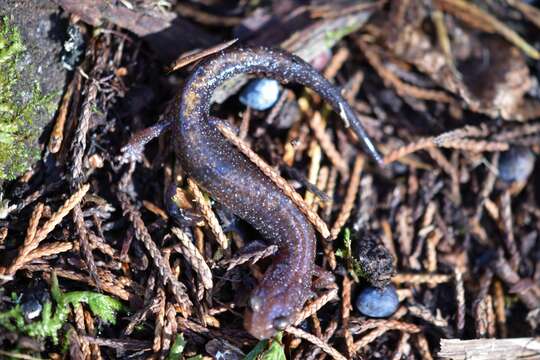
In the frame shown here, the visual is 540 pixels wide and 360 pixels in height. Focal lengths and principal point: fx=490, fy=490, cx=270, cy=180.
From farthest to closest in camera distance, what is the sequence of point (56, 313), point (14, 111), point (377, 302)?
1. point (377, 302)
2. point (14, 111)
3. point (56, 313)

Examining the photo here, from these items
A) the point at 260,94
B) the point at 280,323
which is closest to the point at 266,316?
the point at 280,323

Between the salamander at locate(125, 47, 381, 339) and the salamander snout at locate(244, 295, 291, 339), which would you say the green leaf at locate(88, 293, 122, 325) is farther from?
the salamander at locate(125, 47, 381, 339)

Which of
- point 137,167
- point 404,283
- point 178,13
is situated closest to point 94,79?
point 137,167

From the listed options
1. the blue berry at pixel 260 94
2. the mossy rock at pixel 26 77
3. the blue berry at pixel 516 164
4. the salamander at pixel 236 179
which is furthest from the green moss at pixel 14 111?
A: the blue berry at pixel 516 164

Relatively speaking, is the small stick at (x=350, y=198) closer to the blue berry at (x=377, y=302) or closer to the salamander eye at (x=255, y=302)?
the blue berry at (x=377, y=302)

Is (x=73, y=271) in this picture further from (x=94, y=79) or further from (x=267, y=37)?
(x=267, y=37)

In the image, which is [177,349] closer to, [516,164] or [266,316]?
[266,316]
